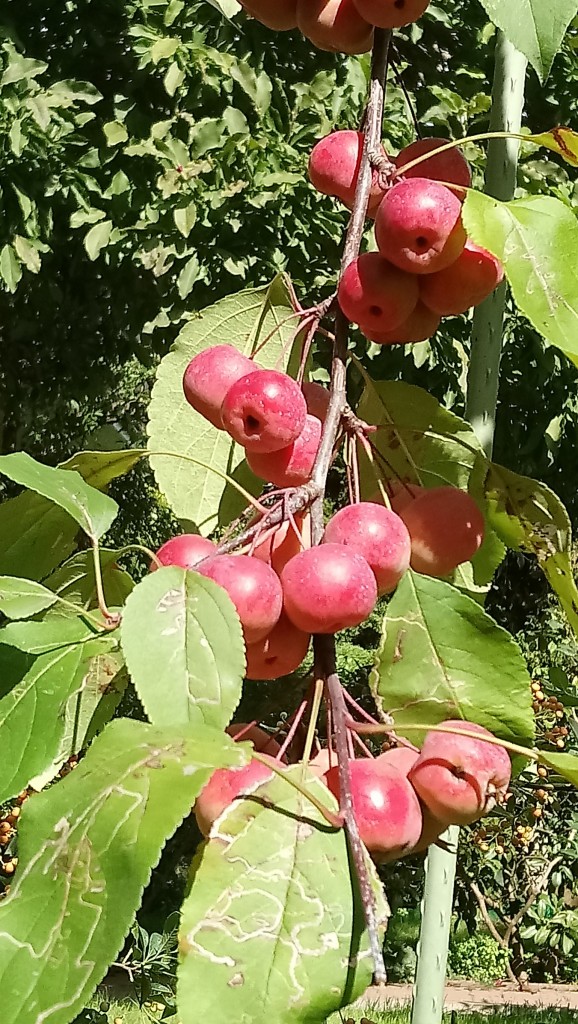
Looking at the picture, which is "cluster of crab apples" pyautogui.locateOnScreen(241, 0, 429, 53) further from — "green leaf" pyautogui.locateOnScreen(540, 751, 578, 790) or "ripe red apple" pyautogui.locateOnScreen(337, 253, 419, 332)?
"green leaf" pyautogui.locateOnScreen(540, 751, 578, 790)

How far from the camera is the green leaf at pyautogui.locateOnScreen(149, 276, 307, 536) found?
0.44 metres

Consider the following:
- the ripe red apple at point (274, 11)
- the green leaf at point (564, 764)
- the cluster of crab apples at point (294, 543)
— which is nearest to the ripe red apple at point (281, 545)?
the cluster of crab apples at point (294, 543)

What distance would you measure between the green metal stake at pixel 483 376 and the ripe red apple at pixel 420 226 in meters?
0.09

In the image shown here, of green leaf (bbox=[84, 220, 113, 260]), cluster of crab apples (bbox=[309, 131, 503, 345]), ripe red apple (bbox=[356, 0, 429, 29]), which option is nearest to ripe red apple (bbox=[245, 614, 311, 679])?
cluster of crab apples (bbox=[309, 131, 503, 345])

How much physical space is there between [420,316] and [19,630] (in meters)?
0.18

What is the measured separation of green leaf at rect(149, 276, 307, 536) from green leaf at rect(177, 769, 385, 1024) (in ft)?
0.58

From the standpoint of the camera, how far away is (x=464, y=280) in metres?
0.37

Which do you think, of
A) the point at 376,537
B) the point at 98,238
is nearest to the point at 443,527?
the point at 376,537

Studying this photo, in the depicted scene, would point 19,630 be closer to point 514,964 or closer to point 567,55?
point 567,55

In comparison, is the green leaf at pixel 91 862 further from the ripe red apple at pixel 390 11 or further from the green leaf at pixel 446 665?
the ripe red apple at pixel 390 11

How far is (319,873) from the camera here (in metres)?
0.27

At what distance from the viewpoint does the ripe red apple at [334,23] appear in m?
0.40

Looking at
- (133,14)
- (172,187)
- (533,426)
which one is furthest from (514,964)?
(133,14)

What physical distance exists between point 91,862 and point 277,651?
0.11 meters
